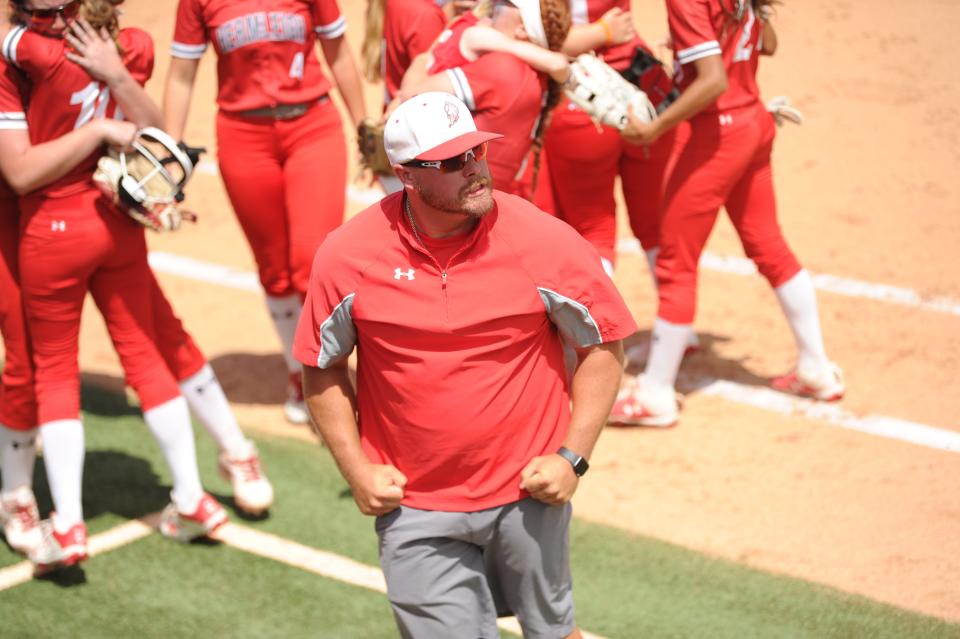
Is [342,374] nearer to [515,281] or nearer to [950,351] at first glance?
[515,281]

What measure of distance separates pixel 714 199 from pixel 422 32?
1.60 metres

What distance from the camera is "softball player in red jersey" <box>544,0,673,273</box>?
6.28 meters

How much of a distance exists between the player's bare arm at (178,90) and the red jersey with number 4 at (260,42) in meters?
0.05

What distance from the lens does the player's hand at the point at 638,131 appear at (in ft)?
20.5

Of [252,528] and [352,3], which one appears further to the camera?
[352,3]

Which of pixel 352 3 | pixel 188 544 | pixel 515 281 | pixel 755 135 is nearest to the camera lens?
pixel 515 281

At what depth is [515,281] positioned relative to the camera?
12.7 ft

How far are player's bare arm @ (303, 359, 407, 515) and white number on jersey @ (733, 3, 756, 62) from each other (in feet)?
10.3

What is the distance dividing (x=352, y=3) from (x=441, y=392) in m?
10.1

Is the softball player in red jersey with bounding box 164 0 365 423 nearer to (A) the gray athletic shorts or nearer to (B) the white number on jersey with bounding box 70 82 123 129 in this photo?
(B) the white number on jersey with bounding box 70 82 123 129

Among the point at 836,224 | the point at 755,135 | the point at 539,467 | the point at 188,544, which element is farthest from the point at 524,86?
the point at 836,224

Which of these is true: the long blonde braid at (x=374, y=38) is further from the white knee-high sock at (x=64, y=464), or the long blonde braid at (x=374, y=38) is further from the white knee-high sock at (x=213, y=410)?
the white knee-high sock at (x=64, y=464)

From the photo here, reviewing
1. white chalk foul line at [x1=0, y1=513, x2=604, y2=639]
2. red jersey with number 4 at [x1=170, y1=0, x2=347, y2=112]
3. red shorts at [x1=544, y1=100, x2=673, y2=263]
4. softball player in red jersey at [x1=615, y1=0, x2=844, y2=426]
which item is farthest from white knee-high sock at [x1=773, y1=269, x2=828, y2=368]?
red jersey with number 4 at [x1=170, y1=0, x2=347, y2=112]

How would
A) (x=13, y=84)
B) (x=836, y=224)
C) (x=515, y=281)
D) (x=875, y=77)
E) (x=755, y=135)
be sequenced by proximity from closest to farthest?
(x=515, y=281) < (x=13, y=84) < (x=755, y=135) < (x=836, y=224) < (x=875, y=77)
